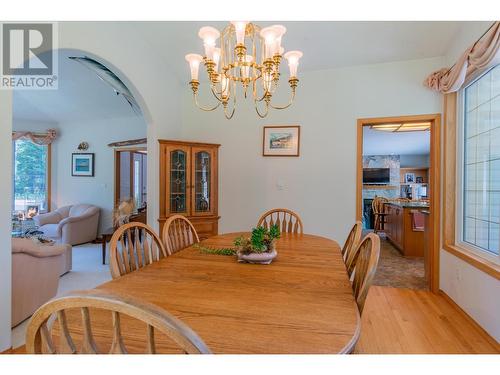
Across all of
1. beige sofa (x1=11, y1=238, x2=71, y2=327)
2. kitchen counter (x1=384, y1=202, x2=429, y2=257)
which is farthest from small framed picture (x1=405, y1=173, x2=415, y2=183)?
beige sofa (x1=11, y1=238, x2=71, y2=327)

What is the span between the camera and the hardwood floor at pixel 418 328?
1.86 metres

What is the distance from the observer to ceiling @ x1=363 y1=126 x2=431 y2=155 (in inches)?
237

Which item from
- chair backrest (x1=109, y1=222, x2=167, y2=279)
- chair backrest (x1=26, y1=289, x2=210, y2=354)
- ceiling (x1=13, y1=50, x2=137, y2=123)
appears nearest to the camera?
chair backrest (x1=26, y1=289, x2=210, y2=354)

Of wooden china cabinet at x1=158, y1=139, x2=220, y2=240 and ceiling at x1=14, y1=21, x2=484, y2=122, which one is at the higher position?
ceiling at x1=14, y1=21, x2=484, y2=122

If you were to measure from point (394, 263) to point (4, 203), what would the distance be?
4.60 meters

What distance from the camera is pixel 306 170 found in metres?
3.39

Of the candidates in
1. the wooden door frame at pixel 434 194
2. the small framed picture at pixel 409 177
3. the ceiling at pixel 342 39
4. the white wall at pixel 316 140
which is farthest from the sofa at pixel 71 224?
the small framed picture at pixel 409 177

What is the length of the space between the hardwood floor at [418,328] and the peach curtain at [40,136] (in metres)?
6.68

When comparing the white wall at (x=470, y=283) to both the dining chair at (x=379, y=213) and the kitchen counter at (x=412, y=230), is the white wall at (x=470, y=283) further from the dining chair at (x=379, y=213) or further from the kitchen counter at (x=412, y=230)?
the dining chair at (x=379, y=213)

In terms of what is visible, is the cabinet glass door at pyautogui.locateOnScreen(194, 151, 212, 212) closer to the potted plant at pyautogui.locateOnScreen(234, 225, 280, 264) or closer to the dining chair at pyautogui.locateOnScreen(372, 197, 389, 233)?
the potted plant at pyautogui.locateOnScreen(234, 225, 280, 264)

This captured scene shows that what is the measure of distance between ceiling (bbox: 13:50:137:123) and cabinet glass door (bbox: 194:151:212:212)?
7.70 feet

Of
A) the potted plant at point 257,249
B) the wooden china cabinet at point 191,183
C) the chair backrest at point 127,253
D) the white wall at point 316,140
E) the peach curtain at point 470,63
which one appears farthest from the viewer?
the wooden china cabinet at point 191,183
